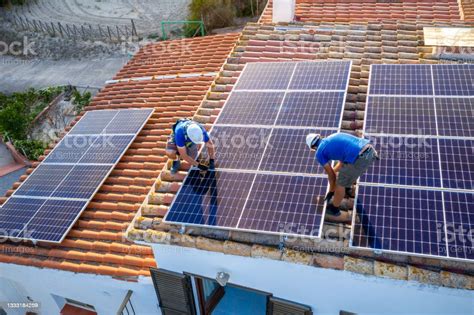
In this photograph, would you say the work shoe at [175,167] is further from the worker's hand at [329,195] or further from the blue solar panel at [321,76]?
the worker's hand at [329,195]

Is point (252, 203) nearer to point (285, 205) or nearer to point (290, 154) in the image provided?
point (285, 205)

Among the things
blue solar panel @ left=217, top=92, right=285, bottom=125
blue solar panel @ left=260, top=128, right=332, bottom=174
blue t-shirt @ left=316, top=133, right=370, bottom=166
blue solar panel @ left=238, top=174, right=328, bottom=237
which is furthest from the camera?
blue solar panel @ left=217, top=92, right=285, bottom=125

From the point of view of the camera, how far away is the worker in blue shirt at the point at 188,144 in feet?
25.4

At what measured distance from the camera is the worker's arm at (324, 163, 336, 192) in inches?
255

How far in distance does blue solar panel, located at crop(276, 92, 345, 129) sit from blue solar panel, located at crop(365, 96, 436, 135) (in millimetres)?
656

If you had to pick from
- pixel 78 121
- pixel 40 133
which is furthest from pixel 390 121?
pixel 40 133

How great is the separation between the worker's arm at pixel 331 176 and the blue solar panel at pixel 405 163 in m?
0.61

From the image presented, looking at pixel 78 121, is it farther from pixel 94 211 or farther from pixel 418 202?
pixel 418 202

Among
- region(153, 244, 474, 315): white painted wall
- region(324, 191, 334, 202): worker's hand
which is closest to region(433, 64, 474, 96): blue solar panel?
region(324, 191, 334, 202): worker's hand

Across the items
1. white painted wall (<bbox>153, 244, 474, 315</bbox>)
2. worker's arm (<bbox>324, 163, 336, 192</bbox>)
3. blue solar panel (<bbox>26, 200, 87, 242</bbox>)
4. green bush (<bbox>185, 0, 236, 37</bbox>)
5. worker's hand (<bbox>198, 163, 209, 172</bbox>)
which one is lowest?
white painted wall (<bbox>153, 244, 474, 315</bbox>)

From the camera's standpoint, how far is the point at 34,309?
33.8ft

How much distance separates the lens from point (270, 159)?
757cm

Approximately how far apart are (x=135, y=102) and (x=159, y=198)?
6.03 metres

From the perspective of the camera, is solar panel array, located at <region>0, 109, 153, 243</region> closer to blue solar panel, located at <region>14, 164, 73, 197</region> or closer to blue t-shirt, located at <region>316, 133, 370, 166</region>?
blue solar panel, located at <region>14, 164, 73, 197</region>
